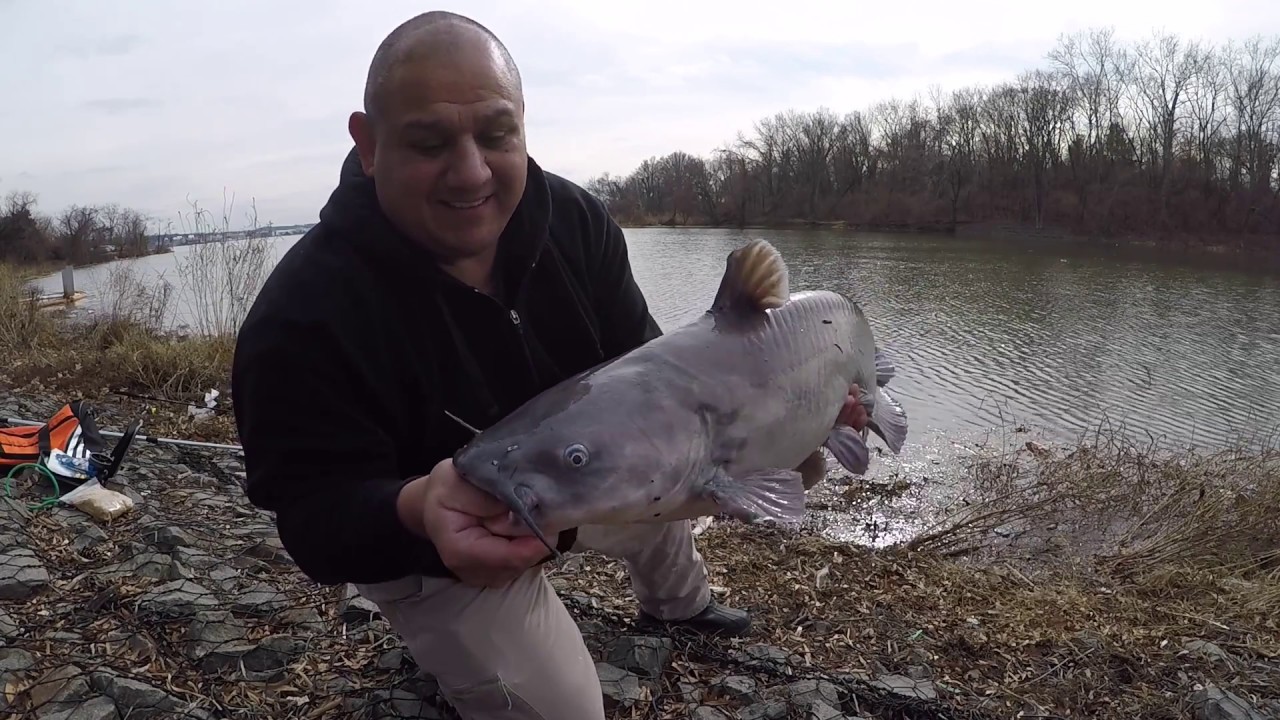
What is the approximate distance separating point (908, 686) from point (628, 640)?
1.06 metres

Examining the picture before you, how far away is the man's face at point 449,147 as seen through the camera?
196 centimetres

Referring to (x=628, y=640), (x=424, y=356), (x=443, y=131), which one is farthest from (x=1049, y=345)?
(x=443, y=131)

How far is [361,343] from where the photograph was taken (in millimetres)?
2078

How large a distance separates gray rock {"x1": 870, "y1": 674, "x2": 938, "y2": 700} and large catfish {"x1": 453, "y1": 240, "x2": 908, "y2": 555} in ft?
2.87

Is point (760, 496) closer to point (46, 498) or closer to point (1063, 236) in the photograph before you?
point (46, 498)

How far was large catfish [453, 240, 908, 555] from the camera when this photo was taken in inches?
63.9

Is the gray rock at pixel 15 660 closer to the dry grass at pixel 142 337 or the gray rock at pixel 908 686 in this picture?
the gray rock at pixel 908 686

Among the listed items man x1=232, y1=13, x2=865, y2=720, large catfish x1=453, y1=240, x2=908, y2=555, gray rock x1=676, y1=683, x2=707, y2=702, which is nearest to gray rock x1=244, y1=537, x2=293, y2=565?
man x1=232, y1=13, x2=865, y2=720

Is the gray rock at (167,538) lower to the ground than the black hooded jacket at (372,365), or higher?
lower

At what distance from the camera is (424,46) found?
1965 mm

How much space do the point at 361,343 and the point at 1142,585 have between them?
4694 millimetres

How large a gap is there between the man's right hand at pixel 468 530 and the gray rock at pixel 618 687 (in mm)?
1157

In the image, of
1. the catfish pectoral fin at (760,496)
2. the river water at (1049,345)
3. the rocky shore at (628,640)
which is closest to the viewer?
the catfish pectoral fin at (760,496)

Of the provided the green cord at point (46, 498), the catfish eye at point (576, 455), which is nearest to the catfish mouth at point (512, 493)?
the catfish eye at point (576, 455)
